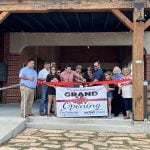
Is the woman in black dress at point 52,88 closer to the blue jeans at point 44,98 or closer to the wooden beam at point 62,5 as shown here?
the blue jeans at point 44,98

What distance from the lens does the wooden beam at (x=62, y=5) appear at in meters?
9.24

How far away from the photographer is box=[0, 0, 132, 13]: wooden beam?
9242mm

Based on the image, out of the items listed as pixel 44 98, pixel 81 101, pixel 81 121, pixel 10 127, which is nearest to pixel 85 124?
pixel 81 121

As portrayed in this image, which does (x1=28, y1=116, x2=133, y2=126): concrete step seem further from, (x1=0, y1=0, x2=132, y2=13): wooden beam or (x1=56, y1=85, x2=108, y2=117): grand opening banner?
(x1=0, y1=0, x2=132, y2=13): wooden beam

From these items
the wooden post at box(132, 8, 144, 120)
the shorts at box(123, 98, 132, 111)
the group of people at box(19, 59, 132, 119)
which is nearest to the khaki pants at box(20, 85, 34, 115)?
the group of people at box(19, 59, 132, 119)

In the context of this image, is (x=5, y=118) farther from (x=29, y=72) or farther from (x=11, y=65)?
(x=11, y=65)

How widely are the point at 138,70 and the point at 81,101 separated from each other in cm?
170

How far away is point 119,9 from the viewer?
9.25m

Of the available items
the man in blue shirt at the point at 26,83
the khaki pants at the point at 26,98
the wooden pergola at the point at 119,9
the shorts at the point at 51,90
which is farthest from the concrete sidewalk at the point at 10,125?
the wooden pergola at the point at 119,9

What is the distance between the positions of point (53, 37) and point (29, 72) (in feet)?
15.7

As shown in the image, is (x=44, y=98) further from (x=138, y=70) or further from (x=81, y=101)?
(x=138, y=70)

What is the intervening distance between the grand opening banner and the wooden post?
2.71 feet

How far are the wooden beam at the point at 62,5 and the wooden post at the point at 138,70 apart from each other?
590 millimetres

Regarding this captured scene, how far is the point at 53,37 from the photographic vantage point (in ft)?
45.5
